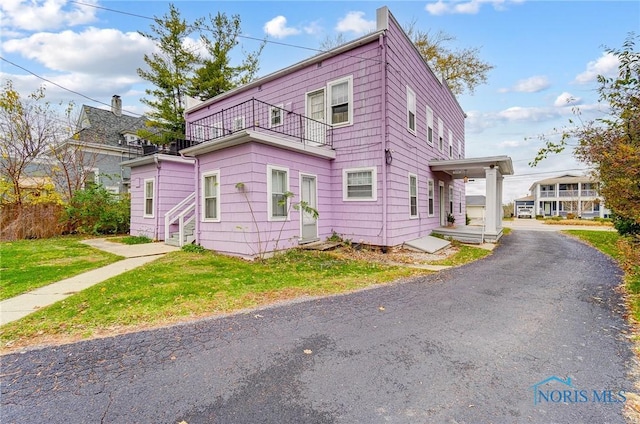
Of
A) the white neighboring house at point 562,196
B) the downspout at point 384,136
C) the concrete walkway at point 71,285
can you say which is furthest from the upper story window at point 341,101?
the white neighboring house at point 562,196

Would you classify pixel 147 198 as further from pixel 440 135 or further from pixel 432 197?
pixel 440 135

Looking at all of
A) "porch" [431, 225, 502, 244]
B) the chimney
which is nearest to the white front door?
"porch" [431, 225, 502, 244]

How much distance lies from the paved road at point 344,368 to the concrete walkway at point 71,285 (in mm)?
1827

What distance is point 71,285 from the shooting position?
5.67 metres

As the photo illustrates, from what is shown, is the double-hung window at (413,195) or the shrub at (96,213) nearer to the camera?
the double-hung window at (413,195)

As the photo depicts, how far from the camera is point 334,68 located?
10383 mm

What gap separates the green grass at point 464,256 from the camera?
27.4ft

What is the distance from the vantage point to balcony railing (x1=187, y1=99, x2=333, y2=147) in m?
10.6

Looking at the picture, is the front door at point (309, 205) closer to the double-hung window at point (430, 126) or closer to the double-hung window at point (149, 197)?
the double-hung window at point (430, 126)

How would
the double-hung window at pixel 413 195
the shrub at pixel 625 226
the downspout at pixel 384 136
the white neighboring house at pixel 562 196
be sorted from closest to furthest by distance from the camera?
the downspout at pixel 384 136
the double-hung window at pixel 413 195
the shrub at pixel 625 226
the white neighboring house at pixel 562 196

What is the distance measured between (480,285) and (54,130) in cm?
1889

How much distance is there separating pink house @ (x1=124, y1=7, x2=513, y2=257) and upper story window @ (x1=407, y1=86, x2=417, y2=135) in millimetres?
37

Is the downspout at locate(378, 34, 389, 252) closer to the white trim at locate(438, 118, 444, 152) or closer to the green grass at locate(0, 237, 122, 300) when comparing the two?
the white trim at locate(438, 118, 444, 152)

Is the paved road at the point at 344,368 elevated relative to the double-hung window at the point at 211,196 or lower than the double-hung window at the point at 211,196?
lower
